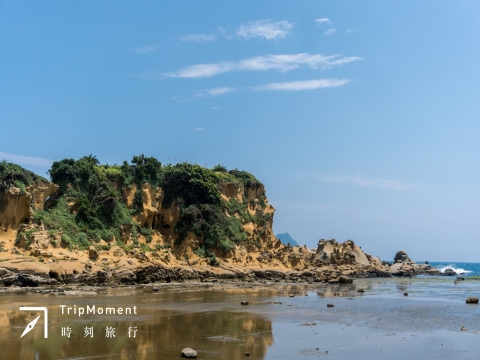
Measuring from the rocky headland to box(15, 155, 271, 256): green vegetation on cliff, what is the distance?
101 mm

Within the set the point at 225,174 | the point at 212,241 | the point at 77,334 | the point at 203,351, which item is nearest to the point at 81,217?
the point at 212,241

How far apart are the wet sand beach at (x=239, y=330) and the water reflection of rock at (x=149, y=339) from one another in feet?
0.08

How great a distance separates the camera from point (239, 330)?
16.8 metres

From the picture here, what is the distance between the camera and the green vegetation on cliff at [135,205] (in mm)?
42969

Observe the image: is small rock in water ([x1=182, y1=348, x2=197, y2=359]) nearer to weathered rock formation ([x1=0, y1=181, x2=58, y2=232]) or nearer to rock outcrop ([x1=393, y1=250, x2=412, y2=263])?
weathered rock formation ([x1=0, y1=181, x2=58, y2=232])

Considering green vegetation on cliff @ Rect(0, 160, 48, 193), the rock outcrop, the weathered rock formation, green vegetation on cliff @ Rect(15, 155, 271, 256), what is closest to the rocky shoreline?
green vegetation on cliff @ Rect(15, 155, 271, 256)

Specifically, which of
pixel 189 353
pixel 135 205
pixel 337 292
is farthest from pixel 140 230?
pixel 189 353

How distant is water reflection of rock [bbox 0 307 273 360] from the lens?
12664 mm

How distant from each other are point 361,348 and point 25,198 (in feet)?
103

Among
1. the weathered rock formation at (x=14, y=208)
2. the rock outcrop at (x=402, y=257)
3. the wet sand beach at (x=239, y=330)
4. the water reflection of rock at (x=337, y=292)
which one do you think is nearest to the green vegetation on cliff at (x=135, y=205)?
the weathered rock formation at (x=14, y=208)

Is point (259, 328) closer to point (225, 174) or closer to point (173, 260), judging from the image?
point (173, 260)

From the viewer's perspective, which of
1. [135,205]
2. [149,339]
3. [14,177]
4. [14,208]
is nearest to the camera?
[149,339]

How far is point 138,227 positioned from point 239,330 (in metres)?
32.6

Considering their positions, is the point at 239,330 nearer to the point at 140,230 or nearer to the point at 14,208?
the point at 14,208
